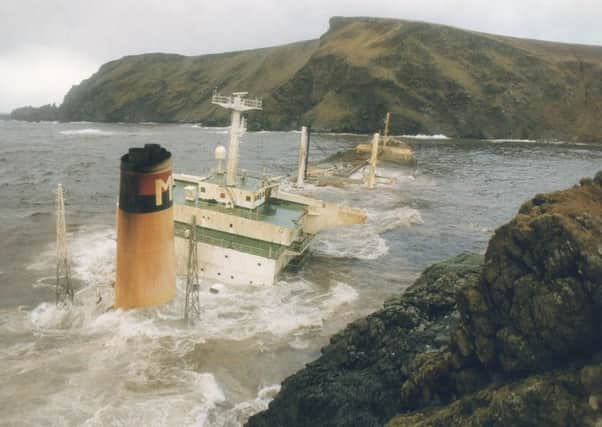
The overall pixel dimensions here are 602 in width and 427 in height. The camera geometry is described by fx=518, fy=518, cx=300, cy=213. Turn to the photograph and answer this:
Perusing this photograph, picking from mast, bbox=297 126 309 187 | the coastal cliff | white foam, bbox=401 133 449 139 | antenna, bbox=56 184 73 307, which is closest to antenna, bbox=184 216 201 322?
antenna, bbox=56 184 73 307

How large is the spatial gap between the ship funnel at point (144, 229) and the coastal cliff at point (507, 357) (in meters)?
8.47

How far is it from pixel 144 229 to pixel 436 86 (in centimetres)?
11217

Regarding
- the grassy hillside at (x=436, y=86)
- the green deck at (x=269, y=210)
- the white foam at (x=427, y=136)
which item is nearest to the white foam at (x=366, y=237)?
the green deck at (x=269, y=210)

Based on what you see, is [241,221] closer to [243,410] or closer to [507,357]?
[243,410]

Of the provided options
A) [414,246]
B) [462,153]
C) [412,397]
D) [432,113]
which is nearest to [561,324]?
[412,397]

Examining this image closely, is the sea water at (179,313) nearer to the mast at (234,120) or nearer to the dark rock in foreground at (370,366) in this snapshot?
the dark rock in foreground at (370,366)

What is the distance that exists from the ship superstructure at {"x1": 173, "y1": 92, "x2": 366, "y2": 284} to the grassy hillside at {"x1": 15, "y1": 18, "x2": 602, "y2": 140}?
3554 inches

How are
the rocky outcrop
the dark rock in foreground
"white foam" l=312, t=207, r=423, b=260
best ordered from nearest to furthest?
1. the rocky outcrop
2. the dark rock in foreground
3. "white foam" l=312, t=207, r=423, b=260

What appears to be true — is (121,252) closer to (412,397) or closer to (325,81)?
(412,397)

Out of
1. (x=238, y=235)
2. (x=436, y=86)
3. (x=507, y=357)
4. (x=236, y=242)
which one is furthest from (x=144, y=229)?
(x=436, y=86)

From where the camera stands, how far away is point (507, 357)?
11.0 meters

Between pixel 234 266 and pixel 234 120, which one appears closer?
pixel 234 266

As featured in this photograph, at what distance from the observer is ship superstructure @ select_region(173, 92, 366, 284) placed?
25.0 meters

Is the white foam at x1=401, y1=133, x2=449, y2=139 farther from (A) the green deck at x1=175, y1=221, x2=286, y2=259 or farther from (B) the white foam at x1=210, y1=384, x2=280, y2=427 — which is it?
(B) the white foam at x1=210, y1=384, x2=280, y2=427
